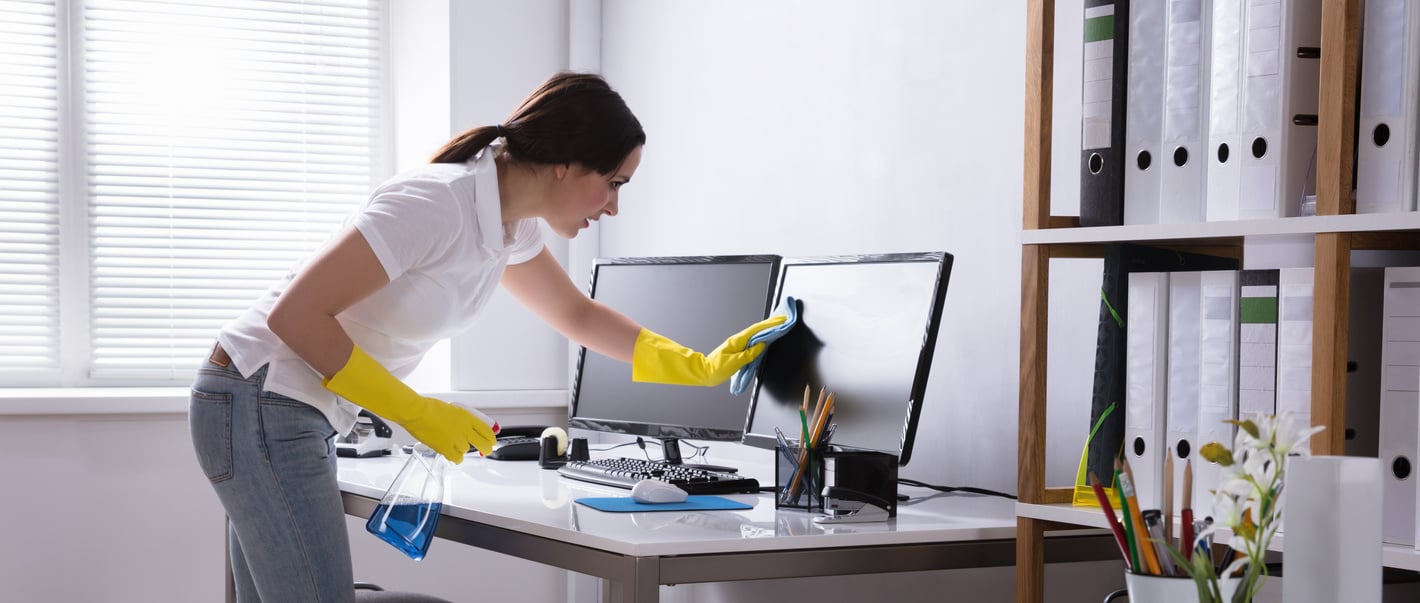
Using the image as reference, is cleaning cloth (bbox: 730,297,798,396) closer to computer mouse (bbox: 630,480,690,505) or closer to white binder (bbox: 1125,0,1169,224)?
computer mouse (bbox: 630,480,690,505)

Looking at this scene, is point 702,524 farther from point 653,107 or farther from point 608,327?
point 653,107

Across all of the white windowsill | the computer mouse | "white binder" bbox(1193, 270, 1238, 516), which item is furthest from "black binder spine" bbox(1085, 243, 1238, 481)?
the white windowsill

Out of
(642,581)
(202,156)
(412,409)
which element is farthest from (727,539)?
(202,156)

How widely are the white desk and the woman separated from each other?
145 mm

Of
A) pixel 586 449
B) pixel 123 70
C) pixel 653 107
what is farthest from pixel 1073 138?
pixel 123 70

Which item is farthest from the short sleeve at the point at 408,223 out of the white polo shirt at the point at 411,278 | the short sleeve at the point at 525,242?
the short sleeve at the point at 525,242

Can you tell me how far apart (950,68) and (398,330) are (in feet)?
3.45

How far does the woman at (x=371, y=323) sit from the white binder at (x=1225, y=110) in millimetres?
846

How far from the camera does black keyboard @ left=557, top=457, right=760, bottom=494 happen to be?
1978 millimetres

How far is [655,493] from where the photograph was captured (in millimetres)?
1824

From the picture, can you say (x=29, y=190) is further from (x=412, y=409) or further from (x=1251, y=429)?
(x=1251, y=429)

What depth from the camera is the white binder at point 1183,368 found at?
1.43m

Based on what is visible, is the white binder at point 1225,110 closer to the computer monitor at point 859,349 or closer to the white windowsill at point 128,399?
the computer monitor at point 859,349

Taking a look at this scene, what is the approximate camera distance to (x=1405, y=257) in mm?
1471
